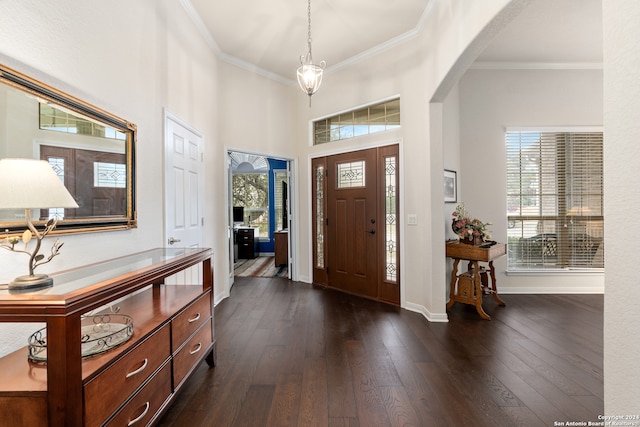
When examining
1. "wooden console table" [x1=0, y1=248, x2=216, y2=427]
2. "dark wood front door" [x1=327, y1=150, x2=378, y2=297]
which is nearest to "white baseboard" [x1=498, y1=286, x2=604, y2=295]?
"dark wood front door" [x1=327, y1=150, x2=378, y2=297]

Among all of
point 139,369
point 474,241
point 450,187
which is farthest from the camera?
point 450,187

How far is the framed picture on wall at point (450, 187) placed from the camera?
378 centimetres

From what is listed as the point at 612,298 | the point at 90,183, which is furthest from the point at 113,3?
the point at 612,298

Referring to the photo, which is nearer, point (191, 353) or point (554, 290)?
point (191, 353)

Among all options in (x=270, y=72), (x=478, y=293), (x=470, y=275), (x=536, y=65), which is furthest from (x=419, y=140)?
(x=270, y=72)

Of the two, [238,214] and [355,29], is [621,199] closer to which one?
[355,29]

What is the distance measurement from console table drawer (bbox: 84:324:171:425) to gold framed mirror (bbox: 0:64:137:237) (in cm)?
75

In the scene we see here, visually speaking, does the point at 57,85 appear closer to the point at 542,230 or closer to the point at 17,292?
the point at 17,292

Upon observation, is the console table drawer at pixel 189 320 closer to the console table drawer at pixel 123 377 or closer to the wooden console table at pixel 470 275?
the console table drawer at pixel 123 377

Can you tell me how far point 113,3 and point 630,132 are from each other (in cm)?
286

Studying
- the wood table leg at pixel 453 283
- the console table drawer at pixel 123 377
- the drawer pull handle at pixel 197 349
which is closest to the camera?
the console table drawer at pixel 123 377

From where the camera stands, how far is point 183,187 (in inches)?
120

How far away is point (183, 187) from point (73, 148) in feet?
4.71

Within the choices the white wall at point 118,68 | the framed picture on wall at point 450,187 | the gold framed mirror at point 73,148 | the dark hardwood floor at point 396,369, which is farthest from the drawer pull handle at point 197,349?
the framed picture on wall at point 450,187
